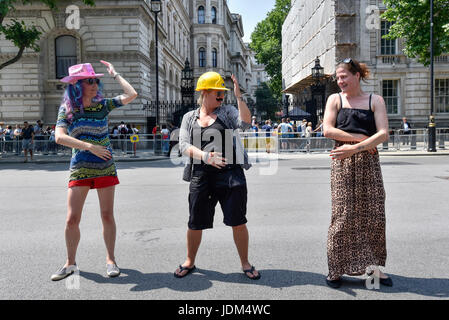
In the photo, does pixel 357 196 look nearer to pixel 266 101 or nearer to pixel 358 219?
pixel 358 219

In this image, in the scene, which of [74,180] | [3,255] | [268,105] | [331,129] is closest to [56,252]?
[3,255]

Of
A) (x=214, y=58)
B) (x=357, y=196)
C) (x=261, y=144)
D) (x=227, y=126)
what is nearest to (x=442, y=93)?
(x=261, y=144)

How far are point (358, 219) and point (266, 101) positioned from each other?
80767 millimetres

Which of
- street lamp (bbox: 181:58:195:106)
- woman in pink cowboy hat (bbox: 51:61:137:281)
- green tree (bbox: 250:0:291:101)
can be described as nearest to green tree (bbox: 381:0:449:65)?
street lamp (bbox: 181:58:195:106)

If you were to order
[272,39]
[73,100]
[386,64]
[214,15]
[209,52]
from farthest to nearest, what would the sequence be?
[272,39] → [214,15] → [209,52] → [386,64] → [73,100]

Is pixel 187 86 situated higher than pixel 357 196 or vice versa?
pixel 187 86

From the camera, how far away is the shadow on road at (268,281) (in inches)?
151

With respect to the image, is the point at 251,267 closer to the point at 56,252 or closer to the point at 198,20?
the point at 56,252

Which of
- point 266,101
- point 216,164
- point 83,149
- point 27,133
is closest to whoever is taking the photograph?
point 216,164

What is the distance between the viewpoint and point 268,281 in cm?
406

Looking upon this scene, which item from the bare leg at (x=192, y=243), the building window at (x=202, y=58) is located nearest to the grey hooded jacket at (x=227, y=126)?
the bare leg at (x=192, y=243)

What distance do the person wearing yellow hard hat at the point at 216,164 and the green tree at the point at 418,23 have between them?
70.9 ft

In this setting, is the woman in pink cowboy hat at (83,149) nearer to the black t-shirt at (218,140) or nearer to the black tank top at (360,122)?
the black t-shirt at (218,140)

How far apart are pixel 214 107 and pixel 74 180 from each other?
1.43 m
